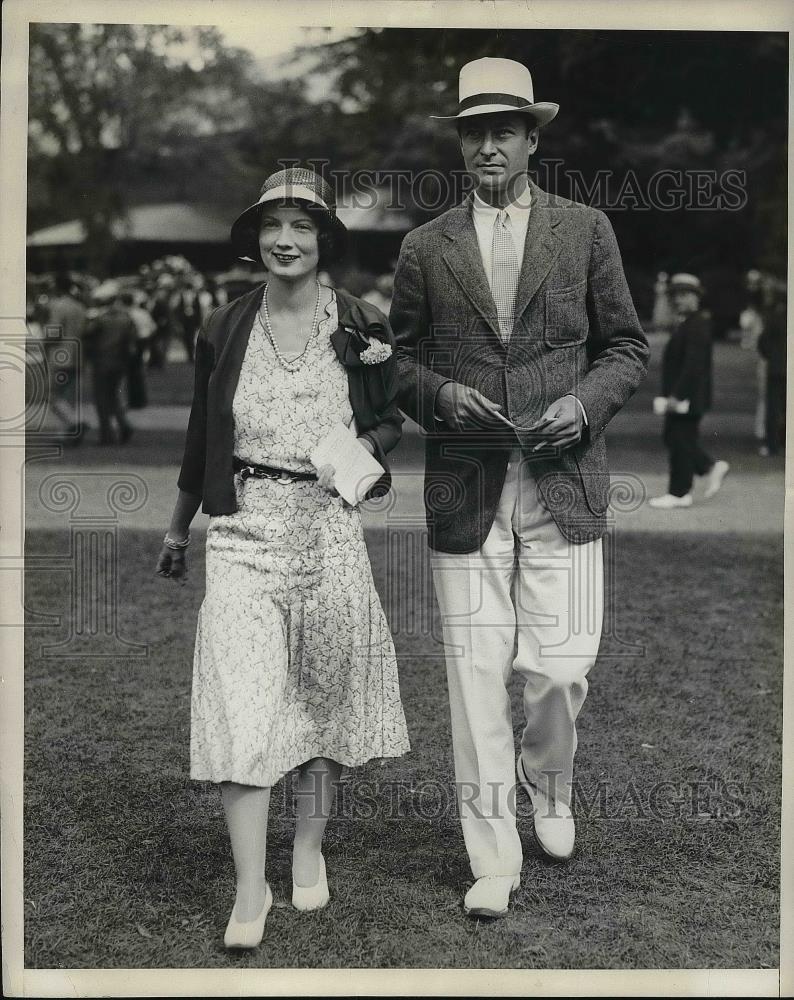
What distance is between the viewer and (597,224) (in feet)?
15.1

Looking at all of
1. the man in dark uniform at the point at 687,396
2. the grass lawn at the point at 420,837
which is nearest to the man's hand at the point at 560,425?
the grass lawn at the point at 420,837

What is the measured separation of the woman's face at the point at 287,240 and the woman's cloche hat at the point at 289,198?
0.04 metres

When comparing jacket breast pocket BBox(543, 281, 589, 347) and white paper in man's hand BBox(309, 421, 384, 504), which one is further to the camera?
jacket breast pocket BBox(543, 281, 589, 347)

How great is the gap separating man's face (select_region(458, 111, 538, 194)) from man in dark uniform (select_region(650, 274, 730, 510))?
873 centimetres

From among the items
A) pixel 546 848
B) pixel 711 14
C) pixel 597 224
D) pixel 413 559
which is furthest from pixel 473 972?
pixel 413 559

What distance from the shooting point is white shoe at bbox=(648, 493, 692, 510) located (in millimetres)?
13297

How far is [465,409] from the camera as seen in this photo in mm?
4492

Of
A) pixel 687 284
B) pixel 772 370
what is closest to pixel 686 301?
pixel 687 284

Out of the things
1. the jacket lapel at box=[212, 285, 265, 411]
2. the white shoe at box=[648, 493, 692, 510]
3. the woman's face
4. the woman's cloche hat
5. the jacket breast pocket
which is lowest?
the white shoe at box=[648, 493, 692, 510]

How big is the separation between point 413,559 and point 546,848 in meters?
5.63

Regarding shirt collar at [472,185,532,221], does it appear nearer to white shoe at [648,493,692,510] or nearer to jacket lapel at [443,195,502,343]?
jacket lapel at [443,195,502,343]

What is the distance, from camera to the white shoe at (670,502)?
1330cm

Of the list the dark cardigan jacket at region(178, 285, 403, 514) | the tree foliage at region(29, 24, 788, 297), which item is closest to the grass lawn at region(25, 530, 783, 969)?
the dark cardigan jacket at region(178, 285, 403, 514)

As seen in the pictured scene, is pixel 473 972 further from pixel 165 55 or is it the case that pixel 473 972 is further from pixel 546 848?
pixel 165 55
